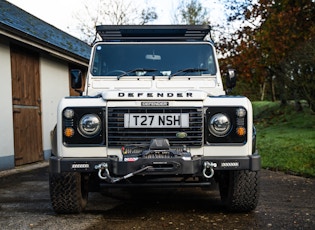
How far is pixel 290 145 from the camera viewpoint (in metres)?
11.5

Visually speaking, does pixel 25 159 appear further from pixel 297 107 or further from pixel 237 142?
pixel 297 107

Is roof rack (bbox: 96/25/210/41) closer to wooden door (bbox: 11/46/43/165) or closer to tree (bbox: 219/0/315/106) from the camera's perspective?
wooden door (bbox: 11/46/43/165)

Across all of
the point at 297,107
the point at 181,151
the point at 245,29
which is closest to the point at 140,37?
the point at 181,151

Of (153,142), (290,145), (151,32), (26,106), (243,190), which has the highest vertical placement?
(151,32)

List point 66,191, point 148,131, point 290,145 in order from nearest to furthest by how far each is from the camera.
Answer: point 148,131 < point 66,191 < point 290,145

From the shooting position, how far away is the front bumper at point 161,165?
152 inches

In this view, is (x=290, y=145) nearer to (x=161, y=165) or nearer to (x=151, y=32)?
(x=151, y=32)

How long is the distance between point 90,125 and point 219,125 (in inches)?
51.0

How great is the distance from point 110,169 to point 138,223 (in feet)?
2.17

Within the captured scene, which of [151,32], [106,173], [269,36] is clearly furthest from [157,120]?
[269,36]

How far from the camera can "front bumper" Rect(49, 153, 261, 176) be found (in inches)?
152

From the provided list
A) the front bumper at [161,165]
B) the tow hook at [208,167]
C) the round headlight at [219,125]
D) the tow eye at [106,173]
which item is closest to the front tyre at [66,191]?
the front bumper at [161,165]

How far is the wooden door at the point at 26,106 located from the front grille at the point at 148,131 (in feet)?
19.2

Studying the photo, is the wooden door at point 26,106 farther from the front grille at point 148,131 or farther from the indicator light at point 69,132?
the front grille at point 148,131
